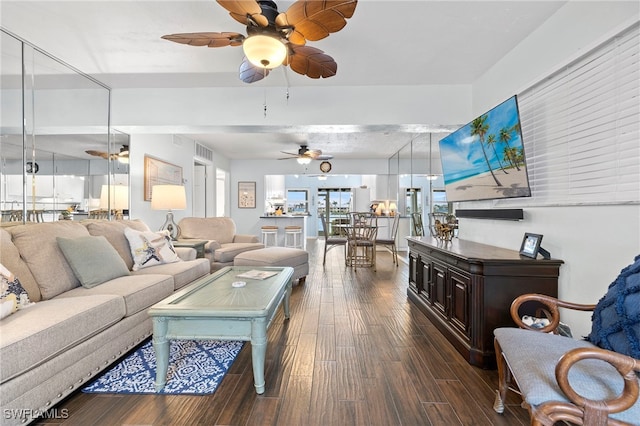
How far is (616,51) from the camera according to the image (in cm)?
162

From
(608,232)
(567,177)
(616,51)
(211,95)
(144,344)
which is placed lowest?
(144,344)

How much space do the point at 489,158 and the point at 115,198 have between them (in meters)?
4.58

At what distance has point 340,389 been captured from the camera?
5.53 feet

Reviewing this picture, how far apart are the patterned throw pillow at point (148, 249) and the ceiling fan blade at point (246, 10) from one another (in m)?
2.37

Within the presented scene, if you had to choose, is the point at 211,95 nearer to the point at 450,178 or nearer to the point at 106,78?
the point at 106,78

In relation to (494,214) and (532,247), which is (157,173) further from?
(532,247)

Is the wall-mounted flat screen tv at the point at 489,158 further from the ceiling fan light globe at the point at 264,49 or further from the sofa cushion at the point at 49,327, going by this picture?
the sofa cushion at the point at 49,327

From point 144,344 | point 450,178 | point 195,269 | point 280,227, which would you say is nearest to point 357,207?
point 280,227

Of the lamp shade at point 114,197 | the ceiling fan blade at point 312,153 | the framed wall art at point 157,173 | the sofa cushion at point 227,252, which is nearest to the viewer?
the lamp shade at point 114,197

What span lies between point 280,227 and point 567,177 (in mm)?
6196

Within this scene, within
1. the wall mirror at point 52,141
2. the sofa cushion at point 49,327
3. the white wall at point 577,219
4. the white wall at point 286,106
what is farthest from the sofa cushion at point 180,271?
the white wall at point 577,219

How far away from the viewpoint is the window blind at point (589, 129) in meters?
1.55

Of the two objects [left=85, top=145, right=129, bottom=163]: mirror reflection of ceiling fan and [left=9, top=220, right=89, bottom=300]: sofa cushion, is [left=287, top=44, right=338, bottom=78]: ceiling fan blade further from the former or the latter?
[left=85, top=145, right=129, bottom=163]: mirror reflection of ceiling fan

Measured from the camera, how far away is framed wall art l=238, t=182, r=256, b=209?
8414 millimetres
